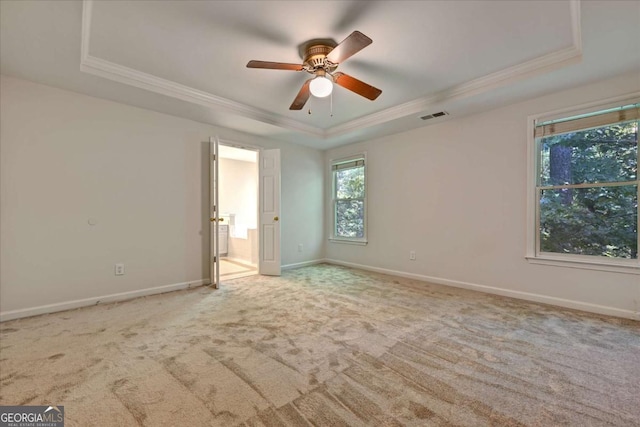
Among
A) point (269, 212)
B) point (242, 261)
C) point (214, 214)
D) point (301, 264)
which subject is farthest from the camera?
point (242, 261)

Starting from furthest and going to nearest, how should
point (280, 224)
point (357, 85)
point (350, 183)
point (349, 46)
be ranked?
point (350, 183) < point (280, 224) < point (357, 85) < point (349, 46)

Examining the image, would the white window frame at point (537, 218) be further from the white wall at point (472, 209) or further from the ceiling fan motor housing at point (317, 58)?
the ceiling fan motor housing at point (317, 58)

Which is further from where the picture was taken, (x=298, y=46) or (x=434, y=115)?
(x=434, y=115)

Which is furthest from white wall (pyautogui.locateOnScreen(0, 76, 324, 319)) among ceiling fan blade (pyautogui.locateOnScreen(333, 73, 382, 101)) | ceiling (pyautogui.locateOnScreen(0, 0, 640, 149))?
ceiling fan blade (pyautogui.locateOnScreen(333, 73, 382, 101))

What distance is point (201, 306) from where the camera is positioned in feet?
10.1

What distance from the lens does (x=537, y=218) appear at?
10.6 ft

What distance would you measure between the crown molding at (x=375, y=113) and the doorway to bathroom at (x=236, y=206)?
91.7 inches

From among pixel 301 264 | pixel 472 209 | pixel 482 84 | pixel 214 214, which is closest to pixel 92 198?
pixel 214 214

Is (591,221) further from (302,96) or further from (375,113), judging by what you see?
(302,96)

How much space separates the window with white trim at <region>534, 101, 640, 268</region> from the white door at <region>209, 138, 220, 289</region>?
4.13m

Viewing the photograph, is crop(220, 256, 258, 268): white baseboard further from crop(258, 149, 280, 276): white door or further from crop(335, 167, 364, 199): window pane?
crop(335, 167, 364, 199): window pane

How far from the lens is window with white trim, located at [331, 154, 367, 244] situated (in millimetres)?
5168

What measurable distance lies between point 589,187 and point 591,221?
37cm

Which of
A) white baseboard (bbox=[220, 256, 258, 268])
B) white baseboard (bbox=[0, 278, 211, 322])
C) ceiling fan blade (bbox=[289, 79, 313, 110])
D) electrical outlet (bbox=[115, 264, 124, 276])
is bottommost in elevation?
white baseboard (bbox=[220, 256, 258, 268])
